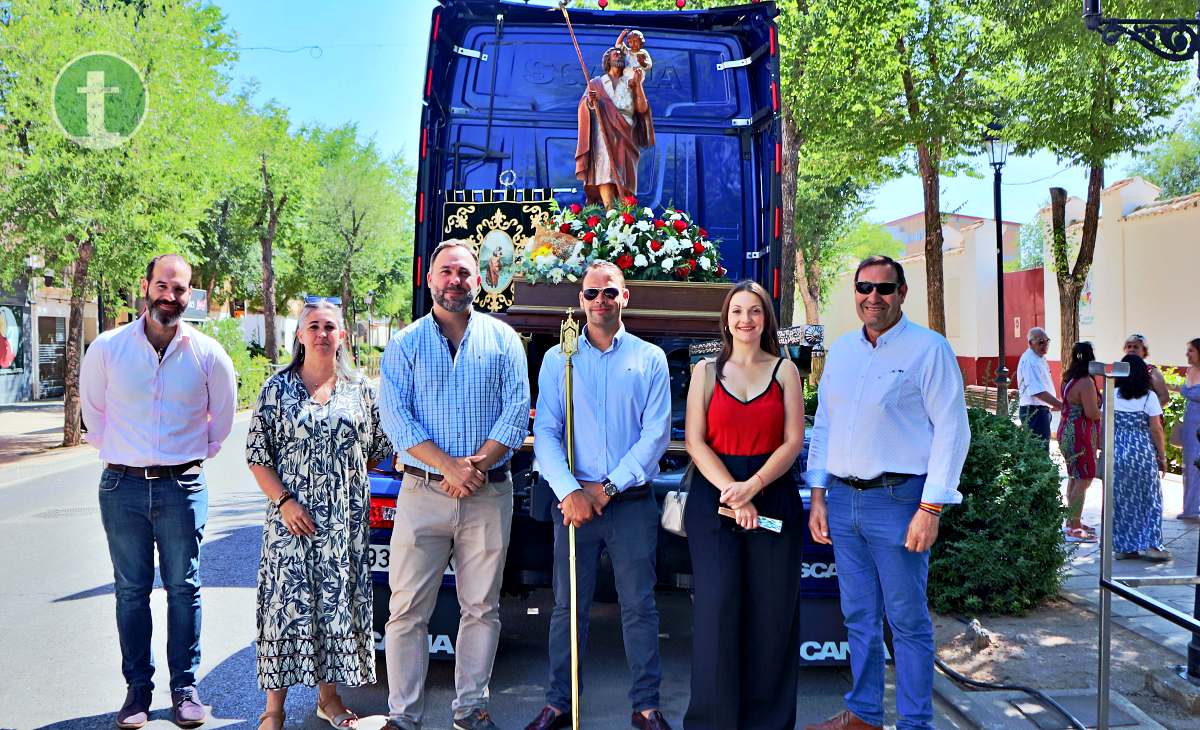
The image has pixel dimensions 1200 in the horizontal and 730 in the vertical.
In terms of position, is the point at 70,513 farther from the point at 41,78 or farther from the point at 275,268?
the point at 275,268

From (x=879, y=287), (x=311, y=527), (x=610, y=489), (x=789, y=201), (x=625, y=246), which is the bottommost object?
(x=311, y=527)

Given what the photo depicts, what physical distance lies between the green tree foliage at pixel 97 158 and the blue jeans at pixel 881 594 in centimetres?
1479

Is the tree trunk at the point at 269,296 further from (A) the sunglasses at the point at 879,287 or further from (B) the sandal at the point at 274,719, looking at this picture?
(A) the sunglasses at the point at 879,287

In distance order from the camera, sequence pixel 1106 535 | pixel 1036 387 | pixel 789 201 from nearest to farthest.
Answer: pixel 1106 535, pixel 1036 387, pixel 789 201

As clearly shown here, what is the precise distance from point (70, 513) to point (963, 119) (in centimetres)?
1412

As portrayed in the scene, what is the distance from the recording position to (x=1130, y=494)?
26.1 ft

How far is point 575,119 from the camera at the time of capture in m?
7.01

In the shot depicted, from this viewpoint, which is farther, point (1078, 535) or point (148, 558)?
point (1078, 535)

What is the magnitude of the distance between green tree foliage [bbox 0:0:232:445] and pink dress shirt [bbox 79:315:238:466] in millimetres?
12527

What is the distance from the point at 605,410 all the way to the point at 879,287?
128cm

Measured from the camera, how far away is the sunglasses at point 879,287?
4.12 m

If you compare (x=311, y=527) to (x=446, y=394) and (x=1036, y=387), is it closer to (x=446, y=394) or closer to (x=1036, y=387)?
(x=446, y=394)

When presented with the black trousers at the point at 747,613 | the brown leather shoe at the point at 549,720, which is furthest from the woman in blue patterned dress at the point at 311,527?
the black trousers at the point at 747,613

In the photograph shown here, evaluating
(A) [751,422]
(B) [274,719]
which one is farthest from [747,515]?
(B) [274,719]
